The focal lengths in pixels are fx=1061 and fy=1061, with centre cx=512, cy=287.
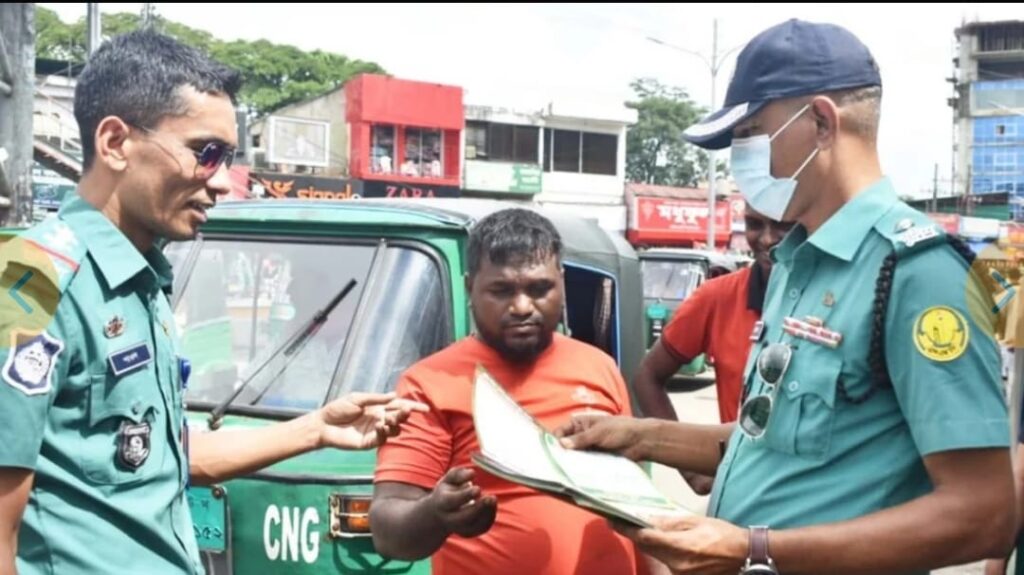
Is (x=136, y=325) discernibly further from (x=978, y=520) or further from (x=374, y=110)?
(x=374, y=110)

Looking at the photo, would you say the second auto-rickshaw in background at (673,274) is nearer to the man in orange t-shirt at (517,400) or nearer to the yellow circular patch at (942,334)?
the man in orange t-shirt at (517,400)

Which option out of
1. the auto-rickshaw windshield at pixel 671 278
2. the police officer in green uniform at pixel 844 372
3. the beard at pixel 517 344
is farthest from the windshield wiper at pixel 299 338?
the auto-rickshaw windshield at pixel 671 278

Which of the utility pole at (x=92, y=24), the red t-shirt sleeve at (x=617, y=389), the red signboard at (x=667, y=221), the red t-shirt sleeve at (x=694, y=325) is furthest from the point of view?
the red signboard at (x=667, y=221)

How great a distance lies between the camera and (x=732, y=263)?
18078 millimetres

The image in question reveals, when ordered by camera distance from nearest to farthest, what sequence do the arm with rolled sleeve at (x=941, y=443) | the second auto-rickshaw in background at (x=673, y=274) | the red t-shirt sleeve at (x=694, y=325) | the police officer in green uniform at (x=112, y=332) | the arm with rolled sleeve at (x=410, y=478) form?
the arm with rolled sleeve at (x=941, y=443)
the police officer in green uniform at (x=112, y=332)
the arm with rolled sleeve at (x=410, y=478)
the red t-shirt sleeve at (x=694, y=325)
the second auto-rickshaw in background at (x=673, y=274)

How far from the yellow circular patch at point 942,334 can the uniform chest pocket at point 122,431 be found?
4.72 feet

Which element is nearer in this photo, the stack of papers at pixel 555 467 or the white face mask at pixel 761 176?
the stack of papers at pixel 555 467

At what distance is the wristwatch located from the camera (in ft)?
6.05

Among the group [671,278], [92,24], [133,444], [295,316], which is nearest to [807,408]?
[133,444]

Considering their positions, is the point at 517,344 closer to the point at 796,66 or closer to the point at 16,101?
the point at 796,66

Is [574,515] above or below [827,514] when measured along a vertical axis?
below

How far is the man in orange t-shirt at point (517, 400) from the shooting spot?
2539 mm

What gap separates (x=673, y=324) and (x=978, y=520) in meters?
2.55

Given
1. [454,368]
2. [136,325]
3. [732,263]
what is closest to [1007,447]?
[454,368]
